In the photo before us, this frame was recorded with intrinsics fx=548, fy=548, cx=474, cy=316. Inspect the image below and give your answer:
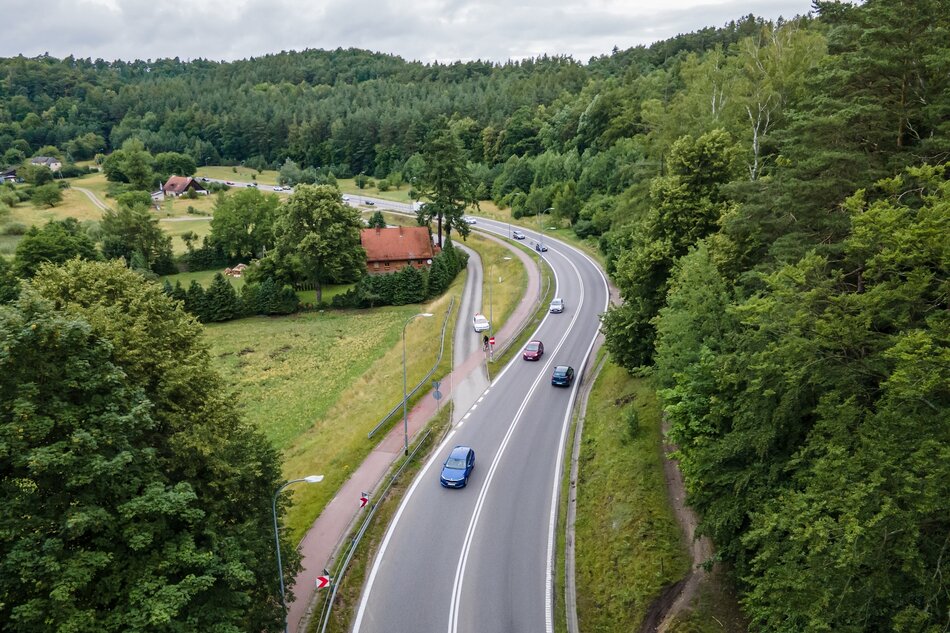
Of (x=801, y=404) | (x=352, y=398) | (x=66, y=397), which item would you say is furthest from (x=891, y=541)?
(x=352, y=398)

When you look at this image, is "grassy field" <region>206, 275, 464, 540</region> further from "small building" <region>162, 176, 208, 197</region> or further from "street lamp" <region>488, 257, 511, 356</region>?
"small building" <region>162, 176, 208, 197</region>

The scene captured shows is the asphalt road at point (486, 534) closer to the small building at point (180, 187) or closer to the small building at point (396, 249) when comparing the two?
the small building at point (396, 249)

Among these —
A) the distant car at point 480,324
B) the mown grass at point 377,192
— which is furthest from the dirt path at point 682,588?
the mown grass at point 377,192

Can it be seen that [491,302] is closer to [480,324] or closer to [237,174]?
[480,324]

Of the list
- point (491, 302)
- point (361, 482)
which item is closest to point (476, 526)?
point (361, 482)

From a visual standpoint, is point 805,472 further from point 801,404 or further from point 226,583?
point 226,583
